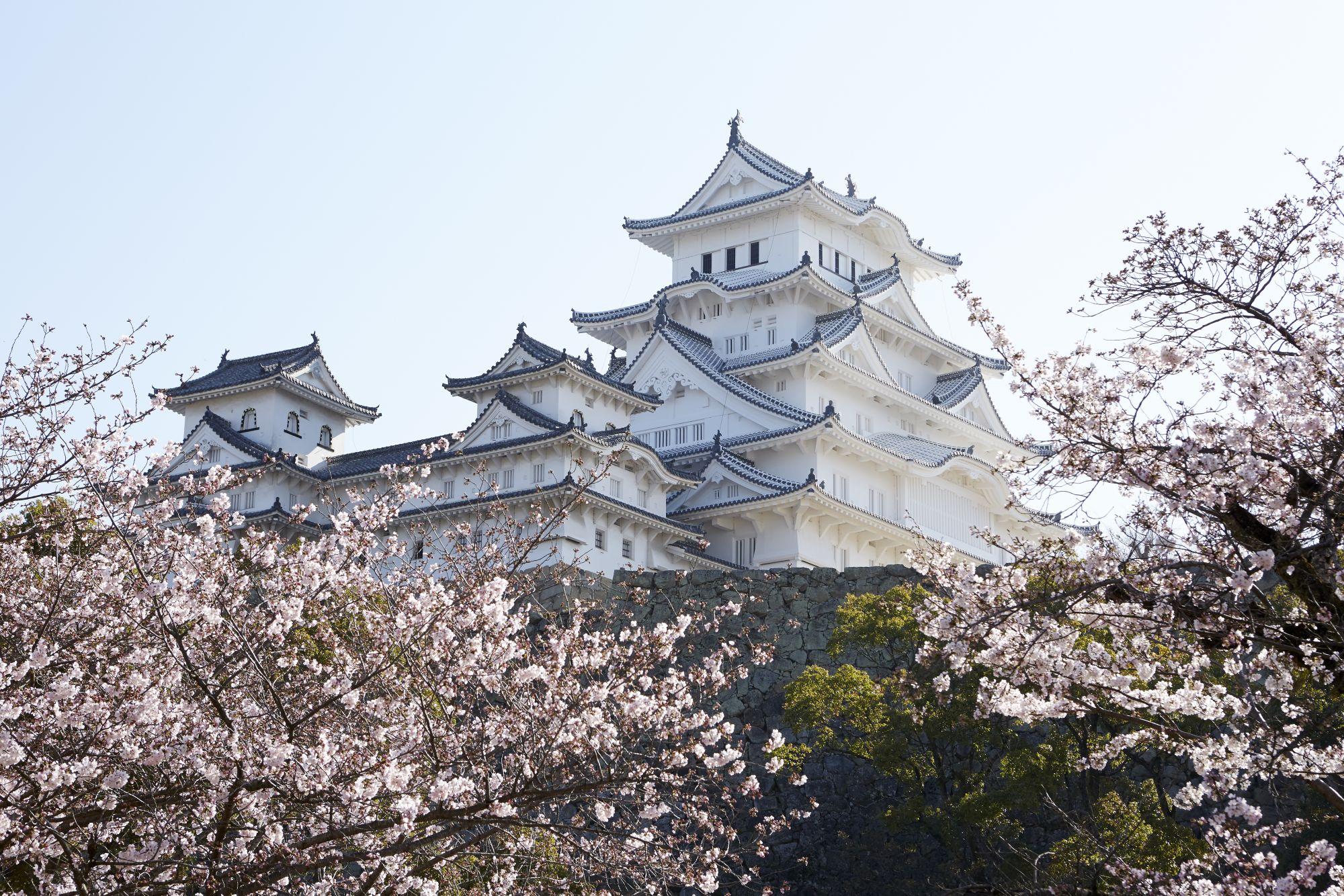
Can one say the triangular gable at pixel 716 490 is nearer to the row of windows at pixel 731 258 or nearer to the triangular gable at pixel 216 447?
the row of windows at pixel 731 258

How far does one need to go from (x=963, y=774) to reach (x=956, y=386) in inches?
903

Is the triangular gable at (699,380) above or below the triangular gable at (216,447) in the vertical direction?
above

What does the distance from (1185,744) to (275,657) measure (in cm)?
694

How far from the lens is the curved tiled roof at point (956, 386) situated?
43.0 metres

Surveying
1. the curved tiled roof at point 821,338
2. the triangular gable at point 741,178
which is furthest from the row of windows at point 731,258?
the curved tiled roof at point 821,338

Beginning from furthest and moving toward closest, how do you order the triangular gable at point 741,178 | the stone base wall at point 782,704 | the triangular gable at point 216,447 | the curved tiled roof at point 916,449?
1. the triangular gable at point 741,178
2. the curved tiled roof at point 916,449
3. the triangular gable at point 216,447
4. the stone base wall at point 782,704

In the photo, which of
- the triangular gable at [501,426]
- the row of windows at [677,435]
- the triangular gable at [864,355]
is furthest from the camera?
the triangular gable at [864,355]

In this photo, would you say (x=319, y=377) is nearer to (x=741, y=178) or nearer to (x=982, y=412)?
(x=741, y=178)

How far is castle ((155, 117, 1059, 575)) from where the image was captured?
111 ft

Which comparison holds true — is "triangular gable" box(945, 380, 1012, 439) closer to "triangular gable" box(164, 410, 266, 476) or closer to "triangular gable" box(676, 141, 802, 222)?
"triangular gable" box(676, 141, 802, 222)

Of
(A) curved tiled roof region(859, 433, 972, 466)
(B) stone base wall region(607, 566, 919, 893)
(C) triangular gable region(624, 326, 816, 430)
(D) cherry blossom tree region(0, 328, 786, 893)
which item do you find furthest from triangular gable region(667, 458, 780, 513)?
(D) cherry blossom tree region(0, 328, 786, 893)

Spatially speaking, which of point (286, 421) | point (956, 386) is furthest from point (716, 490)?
point (956, 386)

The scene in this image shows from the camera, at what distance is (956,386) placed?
4381cm

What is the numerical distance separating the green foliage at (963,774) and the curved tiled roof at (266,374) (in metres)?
17.8
